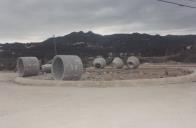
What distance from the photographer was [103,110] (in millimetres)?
10500

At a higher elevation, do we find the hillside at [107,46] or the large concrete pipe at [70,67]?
the hillside at [107,46]

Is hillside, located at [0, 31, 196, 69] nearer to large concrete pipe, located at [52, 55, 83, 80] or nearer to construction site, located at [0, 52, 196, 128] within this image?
large concrete pipe, located at [52, 55, 83, 80]

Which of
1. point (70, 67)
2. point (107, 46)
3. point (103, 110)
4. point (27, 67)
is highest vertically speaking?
point (107, 46)

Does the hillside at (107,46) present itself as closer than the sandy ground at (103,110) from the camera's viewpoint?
No

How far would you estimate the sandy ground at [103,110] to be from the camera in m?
8.66

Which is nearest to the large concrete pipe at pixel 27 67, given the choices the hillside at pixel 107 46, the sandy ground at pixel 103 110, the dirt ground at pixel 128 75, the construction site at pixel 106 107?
the dirt ground at pixel 128 75

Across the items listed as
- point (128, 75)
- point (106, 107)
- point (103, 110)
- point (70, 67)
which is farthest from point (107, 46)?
point (103, 110)

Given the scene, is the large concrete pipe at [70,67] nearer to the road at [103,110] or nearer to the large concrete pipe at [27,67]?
the road at [103,110]

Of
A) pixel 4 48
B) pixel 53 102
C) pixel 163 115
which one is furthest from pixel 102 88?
pixel 4 48

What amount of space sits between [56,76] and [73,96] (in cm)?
733

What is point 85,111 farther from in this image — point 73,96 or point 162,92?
point 162,92

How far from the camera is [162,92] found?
14531mm

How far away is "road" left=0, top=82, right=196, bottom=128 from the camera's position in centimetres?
866

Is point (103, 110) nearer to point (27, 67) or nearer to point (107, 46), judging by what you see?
point (27, 67)
